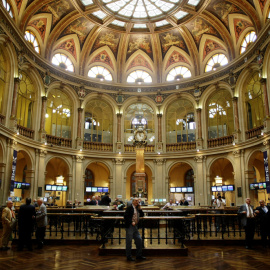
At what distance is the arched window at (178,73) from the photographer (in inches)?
1041

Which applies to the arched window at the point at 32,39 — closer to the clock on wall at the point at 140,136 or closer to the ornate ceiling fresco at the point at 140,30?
the ornate ceiling fresco at the point at 140,30

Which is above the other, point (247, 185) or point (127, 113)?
point (127, 113)

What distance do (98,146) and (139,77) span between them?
26.2 ft

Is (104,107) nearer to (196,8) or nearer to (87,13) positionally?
(87,13)

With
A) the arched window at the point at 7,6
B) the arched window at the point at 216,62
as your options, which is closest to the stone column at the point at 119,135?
the arched window at the point at 216,62

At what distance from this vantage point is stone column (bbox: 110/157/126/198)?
24.1 m

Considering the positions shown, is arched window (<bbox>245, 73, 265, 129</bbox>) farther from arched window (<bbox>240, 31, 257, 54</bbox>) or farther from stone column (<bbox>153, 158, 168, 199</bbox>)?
stone column (<bbox>153, 158, 168, 199</bbox>)

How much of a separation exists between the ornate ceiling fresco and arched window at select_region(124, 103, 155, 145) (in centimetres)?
271

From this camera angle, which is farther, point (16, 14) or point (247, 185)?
point (247, 185)

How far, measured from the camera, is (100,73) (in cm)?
2669

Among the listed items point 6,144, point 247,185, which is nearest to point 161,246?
point 6,144

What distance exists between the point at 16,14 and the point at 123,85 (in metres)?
10.9

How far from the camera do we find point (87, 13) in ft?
73.9

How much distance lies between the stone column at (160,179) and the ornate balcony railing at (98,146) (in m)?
4.23
